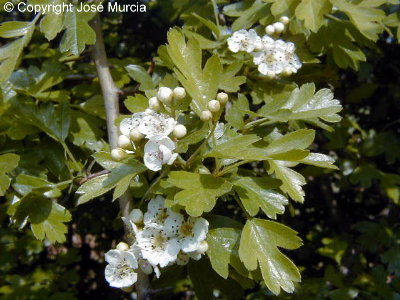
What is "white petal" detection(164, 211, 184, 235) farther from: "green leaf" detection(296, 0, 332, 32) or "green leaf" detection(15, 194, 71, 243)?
"green leaf" detection(296, 0, 332, 32)

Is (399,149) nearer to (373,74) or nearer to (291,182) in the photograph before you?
(373,74)

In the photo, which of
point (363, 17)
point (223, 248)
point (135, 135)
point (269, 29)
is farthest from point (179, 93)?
point (363, 17)

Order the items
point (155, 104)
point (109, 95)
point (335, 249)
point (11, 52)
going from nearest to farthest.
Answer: point (155, 104) < point (11, 52) < point (109, 95) < point (335, 249)

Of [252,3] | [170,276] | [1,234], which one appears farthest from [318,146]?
[1,234]

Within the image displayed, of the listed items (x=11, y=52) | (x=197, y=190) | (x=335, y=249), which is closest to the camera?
(x=197, y=190)

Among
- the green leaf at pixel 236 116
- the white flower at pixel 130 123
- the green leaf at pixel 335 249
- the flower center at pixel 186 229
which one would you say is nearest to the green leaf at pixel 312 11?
the green leaf at pixel 236 116

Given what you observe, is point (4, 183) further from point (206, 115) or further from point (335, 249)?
point (335, 249)
